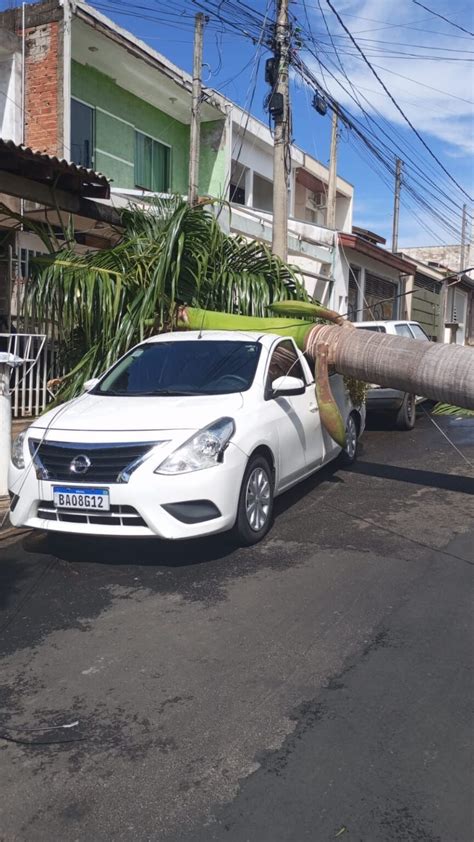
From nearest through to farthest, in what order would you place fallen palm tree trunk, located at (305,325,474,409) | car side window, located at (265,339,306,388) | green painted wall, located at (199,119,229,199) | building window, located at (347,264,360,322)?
car side window, located at (265,339,306,388), fallen palm tree trunk, located at (305,325,474,409), green painted wall, located at (199,119,229,199), building window, located at (347,264,360,322)

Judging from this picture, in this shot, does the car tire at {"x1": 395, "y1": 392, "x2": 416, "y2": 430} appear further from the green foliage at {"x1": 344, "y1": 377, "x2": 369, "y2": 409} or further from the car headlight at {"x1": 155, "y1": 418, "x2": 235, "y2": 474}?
the car headlight at {"x1": 155, "y1": 418, "x2": 235, "y2": 474}

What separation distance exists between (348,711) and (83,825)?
129cm

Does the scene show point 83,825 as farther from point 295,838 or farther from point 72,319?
point 72,319

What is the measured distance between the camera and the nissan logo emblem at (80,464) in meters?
5.34

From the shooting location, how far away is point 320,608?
15.4 feet

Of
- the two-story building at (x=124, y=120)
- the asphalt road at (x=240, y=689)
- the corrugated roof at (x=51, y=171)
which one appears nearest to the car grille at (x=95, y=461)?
the asphalt road at (x=240, y=689)

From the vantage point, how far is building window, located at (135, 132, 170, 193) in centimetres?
1791

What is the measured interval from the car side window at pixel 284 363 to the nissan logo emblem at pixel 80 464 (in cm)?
185

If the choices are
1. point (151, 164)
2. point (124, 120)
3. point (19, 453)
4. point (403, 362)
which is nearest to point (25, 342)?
point (19, 453)

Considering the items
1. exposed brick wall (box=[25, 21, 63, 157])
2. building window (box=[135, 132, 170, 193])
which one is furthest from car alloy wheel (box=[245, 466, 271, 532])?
building window (box=[135, 132, 170, 193])

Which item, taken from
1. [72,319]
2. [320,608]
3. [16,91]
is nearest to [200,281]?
[72,319]

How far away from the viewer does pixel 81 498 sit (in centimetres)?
529

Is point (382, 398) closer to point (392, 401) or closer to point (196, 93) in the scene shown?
point (392, 401)

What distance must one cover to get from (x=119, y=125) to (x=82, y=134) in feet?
4.64
